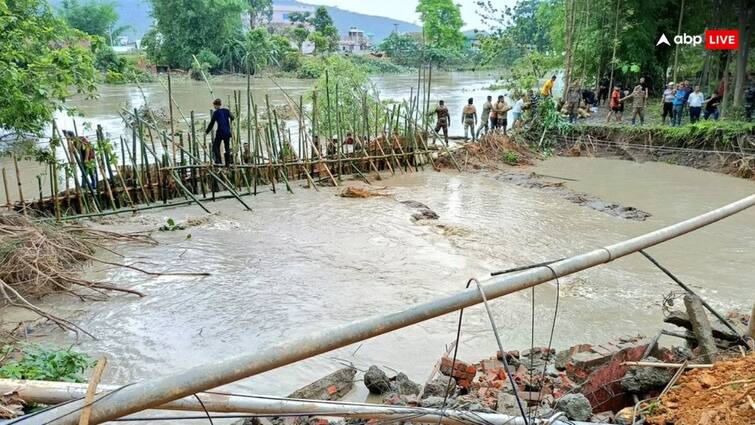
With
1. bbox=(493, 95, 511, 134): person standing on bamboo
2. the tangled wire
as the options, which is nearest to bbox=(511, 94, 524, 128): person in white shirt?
bbox=(493, 95, 511, 134): person standing on bamboo

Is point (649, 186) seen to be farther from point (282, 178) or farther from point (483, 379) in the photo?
point (483, 379)

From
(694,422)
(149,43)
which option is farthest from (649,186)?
(149,43)

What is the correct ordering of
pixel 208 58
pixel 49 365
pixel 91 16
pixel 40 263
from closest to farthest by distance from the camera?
pixel 49 365 < pixel 40 263 < pixel 208 58 < pixel 91 16

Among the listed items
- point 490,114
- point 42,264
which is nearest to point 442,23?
point 490,114

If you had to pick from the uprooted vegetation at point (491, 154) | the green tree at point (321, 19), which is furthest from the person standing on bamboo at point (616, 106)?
the green tree at point (321, 19)

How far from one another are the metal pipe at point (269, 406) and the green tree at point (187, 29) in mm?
40863

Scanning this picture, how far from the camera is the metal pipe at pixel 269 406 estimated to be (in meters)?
1.61

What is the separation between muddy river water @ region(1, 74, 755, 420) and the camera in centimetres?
522

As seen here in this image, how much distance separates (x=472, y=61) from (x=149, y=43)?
31.6 m

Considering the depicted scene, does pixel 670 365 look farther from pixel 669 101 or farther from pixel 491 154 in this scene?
pixel 669 101

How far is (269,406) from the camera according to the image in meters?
1.64

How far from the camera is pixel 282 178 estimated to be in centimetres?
1116

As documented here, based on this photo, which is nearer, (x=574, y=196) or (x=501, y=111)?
(x=574, y=196)

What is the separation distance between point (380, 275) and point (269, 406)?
538cm
